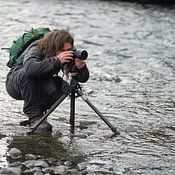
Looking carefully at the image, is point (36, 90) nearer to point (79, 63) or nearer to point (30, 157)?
point (79, 63)

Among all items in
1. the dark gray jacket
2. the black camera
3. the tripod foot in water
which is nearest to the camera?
the black camera

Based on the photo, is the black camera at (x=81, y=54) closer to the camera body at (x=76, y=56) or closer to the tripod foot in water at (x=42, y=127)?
the camera body at (x=76, y=56)

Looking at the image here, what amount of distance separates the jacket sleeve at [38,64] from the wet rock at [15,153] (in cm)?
98

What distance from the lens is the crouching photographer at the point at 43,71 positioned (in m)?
6.62

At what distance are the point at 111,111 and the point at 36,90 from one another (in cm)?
176

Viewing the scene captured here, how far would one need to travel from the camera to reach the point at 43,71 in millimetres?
6637

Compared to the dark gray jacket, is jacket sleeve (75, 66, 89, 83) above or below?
below

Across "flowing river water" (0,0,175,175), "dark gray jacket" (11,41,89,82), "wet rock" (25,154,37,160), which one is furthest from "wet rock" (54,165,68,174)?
"dark gray jacket" (11,41,89,82)

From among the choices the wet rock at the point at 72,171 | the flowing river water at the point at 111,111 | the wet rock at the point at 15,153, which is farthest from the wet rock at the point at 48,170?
the wet rock at the point at 15,153

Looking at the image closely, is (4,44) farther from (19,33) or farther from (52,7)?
(52,7)

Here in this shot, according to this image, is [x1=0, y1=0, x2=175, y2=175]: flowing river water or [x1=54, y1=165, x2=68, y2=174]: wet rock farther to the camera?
[x1=0, y1=0, x2=175, y2=175]: flowing river water

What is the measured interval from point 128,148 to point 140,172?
2.77 ft

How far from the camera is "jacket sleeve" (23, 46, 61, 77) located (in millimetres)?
6602

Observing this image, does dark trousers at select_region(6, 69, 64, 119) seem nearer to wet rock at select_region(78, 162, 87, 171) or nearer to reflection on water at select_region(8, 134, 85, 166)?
reflection on water at select_region(8, 134, 85, 166)
